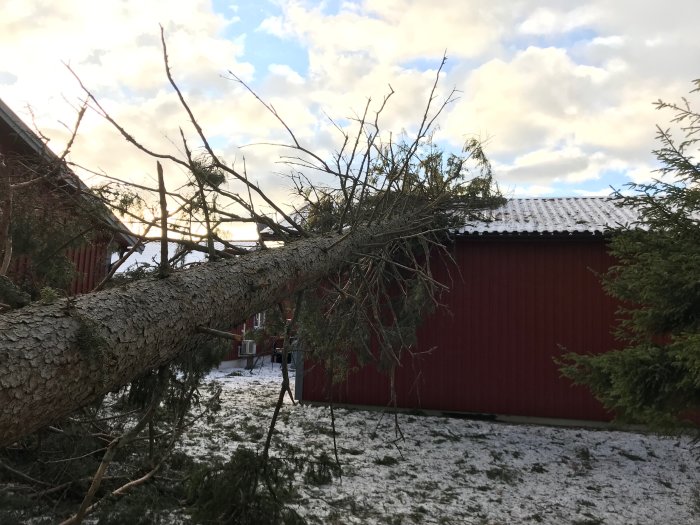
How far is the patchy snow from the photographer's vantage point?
4262 millimetres

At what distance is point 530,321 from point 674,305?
12.6 feet

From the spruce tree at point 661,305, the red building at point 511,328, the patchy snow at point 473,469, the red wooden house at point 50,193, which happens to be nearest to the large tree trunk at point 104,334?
the red wooden house at point 50,193

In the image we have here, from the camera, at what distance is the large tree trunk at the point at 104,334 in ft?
4.28

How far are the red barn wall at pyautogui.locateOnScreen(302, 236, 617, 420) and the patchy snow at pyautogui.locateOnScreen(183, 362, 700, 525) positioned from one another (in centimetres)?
42

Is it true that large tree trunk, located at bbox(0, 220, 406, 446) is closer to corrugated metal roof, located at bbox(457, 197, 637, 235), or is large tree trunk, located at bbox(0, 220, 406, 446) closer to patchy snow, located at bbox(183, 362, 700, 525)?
patchy snow, located at bbox(183, 362, 700, 525)

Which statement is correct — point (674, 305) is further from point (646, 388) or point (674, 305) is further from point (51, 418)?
point (51, 418)

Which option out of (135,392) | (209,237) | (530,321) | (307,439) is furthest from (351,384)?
(209,237)

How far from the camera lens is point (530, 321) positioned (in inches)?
321

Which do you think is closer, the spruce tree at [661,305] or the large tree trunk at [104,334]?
the large tree trunk at [104,334]

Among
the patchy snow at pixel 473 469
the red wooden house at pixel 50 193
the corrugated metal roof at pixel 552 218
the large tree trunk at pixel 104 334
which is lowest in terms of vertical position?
the patchy snow at pixel 473 469

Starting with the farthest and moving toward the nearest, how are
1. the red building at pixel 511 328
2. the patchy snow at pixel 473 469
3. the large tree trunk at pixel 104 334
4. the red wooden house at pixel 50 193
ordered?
1. the red building at pixel 511 328
2. the patchy snow at pixel 473 469
3. the red wooden house at pixel 50 193
4. the large tree trunk at pixel 104 334

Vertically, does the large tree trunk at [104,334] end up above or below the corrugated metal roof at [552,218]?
below

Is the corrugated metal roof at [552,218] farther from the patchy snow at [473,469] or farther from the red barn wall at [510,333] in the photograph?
the patchy snow at [473,469]

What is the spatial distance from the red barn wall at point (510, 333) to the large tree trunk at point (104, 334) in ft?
20.0
